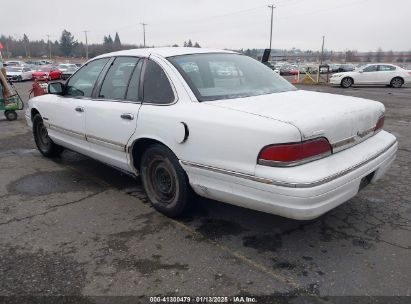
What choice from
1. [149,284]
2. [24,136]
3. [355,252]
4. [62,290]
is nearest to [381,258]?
[355,252]

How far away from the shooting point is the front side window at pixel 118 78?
399cm

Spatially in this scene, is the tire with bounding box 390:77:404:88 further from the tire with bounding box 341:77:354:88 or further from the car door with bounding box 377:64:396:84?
the tire with bounding box 341:77:354:88

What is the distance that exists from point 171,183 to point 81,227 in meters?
0.93

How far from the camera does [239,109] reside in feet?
9.78

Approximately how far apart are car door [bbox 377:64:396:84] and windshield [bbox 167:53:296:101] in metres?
19.8

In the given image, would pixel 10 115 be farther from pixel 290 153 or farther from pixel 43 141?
pixel 290 153

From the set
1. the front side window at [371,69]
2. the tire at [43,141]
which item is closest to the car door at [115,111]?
the tire at [43,141]

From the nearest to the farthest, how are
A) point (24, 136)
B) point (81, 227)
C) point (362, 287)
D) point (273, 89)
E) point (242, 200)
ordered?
point (362, 287) < point (242, 200) < point (81, 227) < point (273, 89) < point (24, 136)

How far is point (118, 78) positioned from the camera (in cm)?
414

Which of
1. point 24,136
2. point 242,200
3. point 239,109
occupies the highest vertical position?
point 239,109

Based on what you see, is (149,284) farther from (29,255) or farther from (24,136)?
(24,136)

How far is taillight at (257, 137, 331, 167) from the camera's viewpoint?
264 cm

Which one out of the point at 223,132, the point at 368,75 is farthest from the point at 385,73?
the point at 223,132

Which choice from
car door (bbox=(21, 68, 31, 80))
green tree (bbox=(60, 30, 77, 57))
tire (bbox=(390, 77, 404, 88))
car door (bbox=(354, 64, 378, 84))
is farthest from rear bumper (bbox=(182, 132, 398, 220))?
green tree (bbox=(60, 30, 77, 57))
